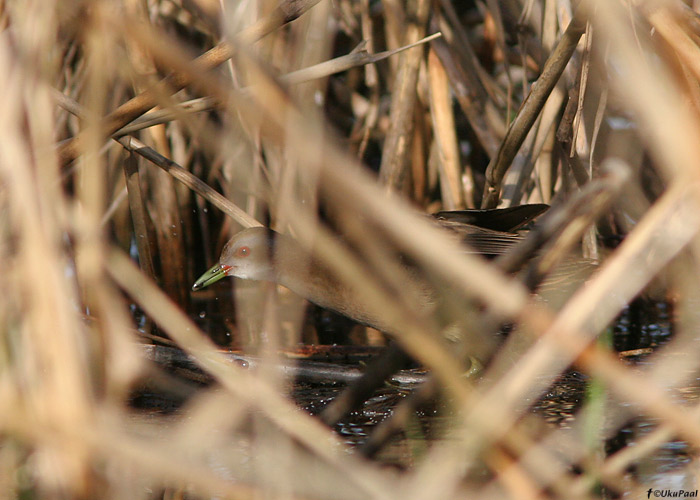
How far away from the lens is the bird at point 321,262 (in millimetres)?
3143

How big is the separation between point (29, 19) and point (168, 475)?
0.78 meters

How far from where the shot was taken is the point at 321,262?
3.39m

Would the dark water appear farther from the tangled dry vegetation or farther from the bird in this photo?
the bird

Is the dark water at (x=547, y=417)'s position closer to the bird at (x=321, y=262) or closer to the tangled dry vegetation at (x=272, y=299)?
the tangled dry vegetation at (x=272, y=299)

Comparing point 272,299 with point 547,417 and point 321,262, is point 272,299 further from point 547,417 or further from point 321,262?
point 321,262

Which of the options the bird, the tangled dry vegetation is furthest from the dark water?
the bird

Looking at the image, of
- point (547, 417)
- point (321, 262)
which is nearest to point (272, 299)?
point (547, 417)

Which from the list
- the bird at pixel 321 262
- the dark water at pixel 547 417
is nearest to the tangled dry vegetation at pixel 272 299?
the dark water at pixel 547 417

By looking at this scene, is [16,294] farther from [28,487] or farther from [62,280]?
[28,487]

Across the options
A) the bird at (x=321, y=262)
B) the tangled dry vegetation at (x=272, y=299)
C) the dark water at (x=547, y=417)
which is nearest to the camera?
the tangled dry vegetation at (x=272, y=299)

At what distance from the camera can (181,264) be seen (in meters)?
4.05

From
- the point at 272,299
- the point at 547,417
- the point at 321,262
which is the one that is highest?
the point at 321,262

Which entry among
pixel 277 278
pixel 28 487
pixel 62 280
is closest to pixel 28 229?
pixel 62 280

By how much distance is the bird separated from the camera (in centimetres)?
314
